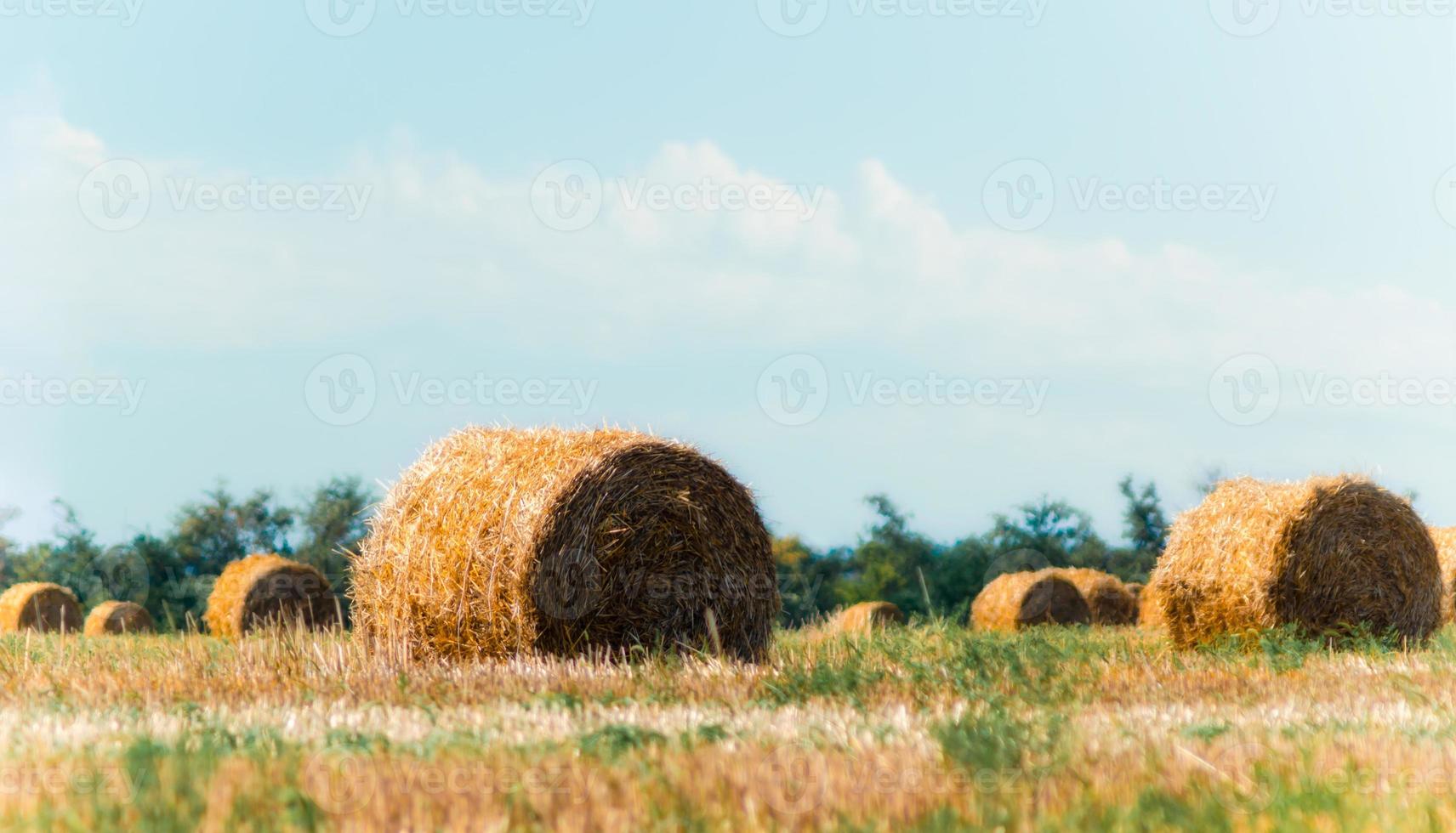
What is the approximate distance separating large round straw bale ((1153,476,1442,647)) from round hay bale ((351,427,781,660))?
16.2 feet

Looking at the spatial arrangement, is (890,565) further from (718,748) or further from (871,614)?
(718,748)

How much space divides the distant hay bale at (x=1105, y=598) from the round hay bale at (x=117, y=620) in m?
17.0

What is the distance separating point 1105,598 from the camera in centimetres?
2012

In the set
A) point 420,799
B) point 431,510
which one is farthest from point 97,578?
point 420,799

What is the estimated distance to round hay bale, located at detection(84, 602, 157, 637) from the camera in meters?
22.3

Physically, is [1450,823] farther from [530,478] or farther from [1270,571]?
[1270,571]

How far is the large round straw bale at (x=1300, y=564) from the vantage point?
11.5m

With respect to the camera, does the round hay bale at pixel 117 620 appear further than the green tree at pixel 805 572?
No

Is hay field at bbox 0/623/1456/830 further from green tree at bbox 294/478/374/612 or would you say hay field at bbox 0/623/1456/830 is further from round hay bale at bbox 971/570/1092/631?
green tree at bbox 294/478/374/612

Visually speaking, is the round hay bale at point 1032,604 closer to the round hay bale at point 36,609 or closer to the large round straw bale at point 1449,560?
the large round straw bale at point 1449,560

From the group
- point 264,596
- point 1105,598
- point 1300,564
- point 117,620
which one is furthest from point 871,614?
point 117,620

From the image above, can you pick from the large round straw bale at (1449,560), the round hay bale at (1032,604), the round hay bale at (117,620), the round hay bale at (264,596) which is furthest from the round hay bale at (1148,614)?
→ the round hay bale at (117,620)

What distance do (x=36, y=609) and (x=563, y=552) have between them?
62.5 feet

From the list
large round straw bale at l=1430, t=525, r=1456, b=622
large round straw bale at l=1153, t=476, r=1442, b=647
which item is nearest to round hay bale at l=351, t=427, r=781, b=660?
large round straw bale at l=1153, t=476, r=1442, b=647
